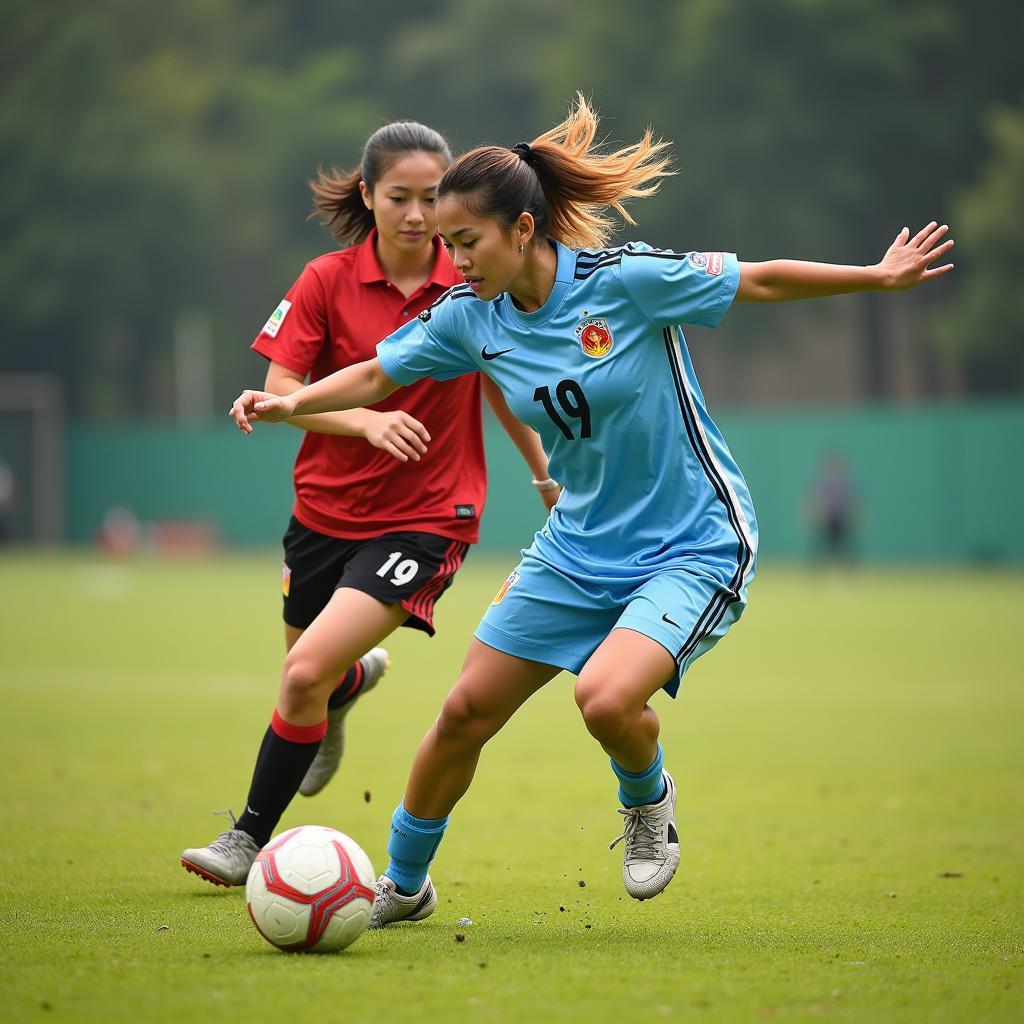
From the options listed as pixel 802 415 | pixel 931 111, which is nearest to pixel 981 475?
pixel 802 415

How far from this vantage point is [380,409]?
626 cm

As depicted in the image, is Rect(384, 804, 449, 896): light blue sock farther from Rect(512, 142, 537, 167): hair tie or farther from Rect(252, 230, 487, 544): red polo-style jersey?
Rect(512, 142, 537, 167): hair tie

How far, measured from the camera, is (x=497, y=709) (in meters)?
5.22

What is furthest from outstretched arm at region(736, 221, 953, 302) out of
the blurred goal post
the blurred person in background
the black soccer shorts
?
the blurred goal post

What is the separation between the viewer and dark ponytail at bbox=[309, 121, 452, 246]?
591 centimetres

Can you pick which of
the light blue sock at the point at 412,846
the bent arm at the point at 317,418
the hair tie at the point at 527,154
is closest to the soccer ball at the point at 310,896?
the light blue sock at the point at 412,846

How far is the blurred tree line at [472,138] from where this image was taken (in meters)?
42.8

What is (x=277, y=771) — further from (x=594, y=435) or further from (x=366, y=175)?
(x=366, y=175)

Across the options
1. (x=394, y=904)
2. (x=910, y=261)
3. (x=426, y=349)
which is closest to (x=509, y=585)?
(x=426, y=349)

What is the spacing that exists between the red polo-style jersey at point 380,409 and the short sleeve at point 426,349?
656 millimetres

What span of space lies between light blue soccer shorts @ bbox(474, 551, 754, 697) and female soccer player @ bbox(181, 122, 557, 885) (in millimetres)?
728

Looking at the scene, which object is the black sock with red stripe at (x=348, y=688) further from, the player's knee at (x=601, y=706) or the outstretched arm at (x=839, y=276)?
the outstretched arm at (x=839, y=276)

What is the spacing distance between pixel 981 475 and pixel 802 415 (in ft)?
12.6

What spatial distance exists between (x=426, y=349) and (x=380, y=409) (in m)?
0.90
